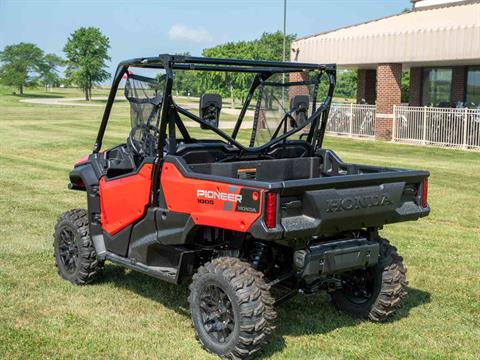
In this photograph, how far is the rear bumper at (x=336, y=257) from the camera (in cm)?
480

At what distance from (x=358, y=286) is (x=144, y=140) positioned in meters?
2.08

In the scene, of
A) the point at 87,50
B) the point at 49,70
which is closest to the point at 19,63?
the point at 49,70

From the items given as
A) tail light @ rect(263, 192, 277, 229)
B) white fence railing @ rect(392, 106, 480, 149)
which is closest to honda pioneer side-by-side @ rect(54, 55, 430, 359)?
tail light @ rect(263, 192, 277, 229)

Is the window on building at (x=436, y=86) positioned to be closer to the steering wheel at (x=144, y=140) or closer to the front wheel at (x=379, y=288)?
the front wheel at (x=379, y=288)

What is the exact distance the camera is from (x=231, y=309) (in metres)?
4.88

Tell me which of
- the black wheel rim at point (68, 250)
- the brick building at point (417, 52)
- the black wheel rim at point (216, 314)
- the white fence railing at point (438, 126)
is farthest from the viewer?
the brick building at point (417, 52)

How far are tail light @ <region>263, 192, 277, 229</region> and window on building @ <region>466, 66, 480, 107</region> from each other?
2304 centimetres

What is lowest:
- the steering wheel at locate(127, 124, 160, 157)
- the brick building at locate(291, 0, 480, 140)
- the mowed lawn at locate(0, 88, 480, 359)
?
the mowed lawn at locate(0, 88, 480, 359)

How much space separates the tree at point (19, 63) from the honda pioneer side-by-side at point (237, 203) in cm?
9012

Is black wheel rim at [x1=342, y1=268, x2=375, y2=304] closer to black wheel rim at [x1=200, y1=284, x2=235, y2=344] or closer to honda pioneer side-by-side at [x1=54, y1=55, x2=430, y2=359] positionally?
honda pioneer side-by-side at [x1=54, y1=55, x2=430, y2=359]

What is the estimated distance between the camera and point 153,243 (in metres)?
5.53

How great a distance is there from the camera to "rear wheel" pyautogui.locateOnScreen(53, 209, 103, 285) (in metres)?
6.36

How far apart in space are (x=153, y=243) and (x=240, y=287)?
108 centimetres

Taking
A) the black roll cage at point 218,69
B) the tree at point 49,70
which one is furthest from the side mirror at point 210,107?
the tree at point 49,70
